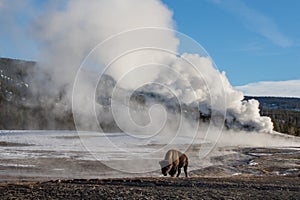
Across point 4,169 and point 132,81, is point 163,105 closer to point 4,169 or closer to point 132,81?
point 132,81

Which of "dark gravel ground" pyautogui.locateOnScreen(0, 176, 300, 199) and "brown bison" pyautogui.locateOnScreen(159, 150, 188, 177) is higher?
"brown bison" pyautogui.locateOnScreen(159, 150, 188, 177)

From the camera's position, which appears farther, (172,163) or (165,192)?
(172,163)

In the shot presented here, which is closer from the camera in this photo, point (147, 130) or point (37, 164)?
point (37, 164)

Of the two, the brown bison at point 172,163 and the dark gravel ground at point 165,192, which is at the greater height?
the brown bison at point 172,163

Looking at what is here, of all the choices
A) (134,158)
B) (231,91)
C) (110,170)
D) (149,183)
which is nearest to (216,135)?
(231,91)

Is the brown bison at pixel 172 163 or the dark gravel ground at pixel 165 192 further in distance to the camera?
the brown bison at pixel 172 163

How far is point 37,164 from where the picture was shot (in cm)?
3847

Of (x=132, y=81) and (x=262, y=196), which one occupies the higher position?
(x=132, y=81)

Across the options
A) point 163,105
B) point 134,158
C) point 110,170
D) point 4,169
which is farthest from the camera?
point 163,105

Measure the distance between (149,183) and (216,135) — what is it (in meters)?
76.5

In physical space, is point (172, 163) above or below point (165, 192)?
above

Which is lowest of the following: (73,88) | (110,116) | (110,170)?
(110,170)

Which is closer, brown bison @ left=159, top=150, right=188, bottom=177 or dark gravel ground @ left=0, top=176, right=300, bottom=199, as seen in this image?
dark gravel ground @ left=0, top=176, right=300, bottom=199

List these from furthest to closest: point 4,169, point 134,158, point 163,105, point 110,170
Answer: point 163,105, point 134,158, point 110,170, point 4,169
